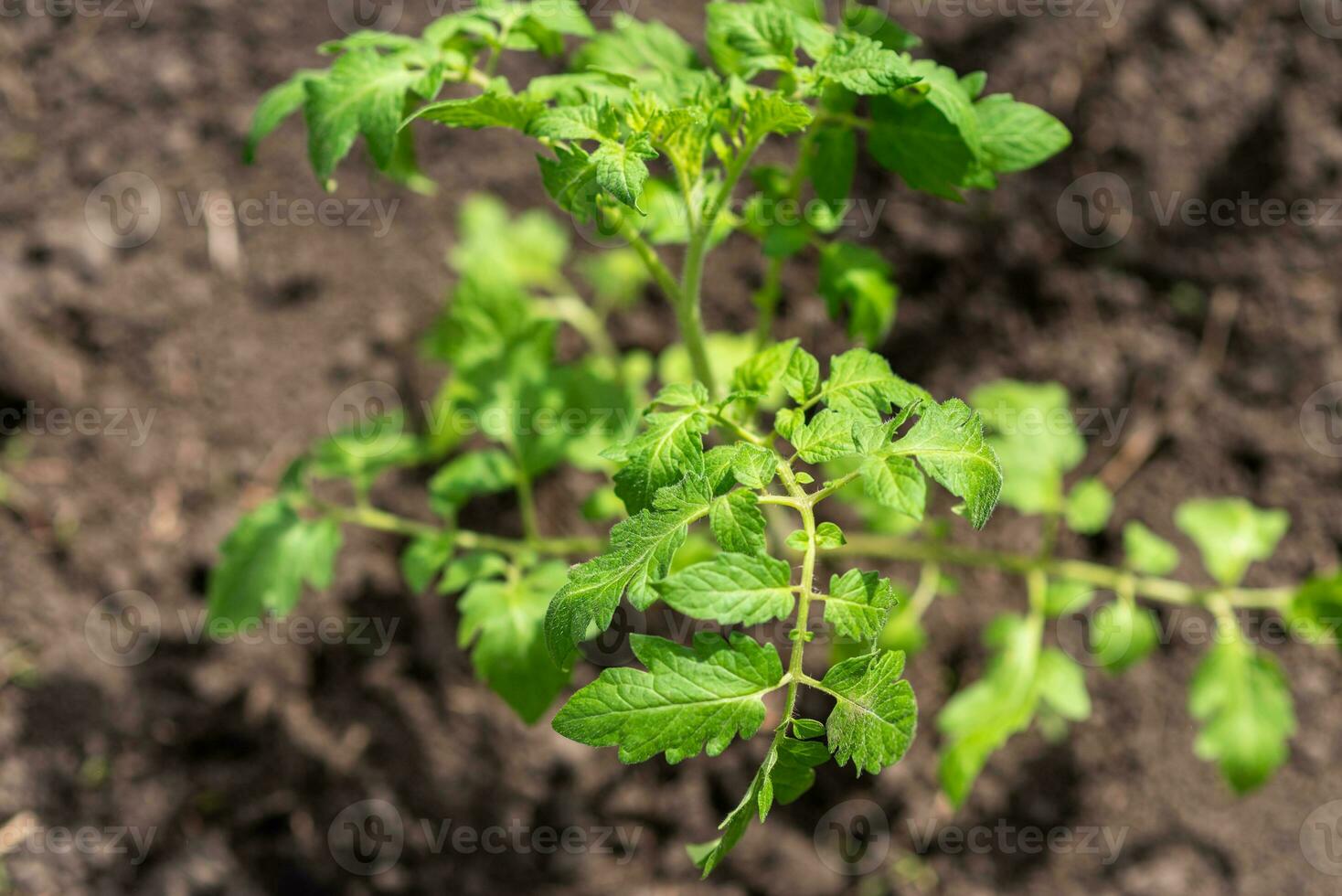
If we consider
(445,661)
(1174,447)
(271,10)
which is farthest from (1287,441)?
(271,10)

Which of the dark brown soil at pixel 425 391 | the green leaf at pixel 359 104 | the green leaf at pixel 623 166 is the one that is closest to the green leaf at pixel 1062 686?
the dark brown soil at pixel 425 391

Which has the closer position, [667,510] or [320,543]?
[667,510]

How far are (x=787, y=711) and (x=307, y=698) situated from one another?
2127 millimetres

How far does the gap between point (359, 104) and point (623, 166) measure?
516mm

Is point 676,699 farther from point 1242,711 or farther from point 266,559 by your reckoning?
point 1242,711

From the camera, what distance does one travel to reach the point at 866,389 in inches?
61.4

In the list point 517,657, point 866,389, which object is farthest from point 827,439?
point 517,657

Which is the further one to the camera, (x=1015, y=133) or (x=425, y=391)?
(x=425, y=391)

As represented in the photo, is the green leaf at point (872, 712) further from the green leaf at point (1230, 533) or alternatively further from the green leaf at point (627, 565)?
the green leaf at point (1230, 533)

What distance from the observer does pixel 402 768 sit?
3.04m

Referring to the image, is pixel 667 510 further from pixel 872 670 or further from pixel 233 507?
pixel 233 507

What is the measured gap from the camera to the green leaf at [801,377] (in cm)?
161

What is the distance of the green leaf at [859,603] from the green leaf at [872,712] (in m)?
0.04

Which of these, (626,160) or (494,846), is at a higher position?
(626,160)
